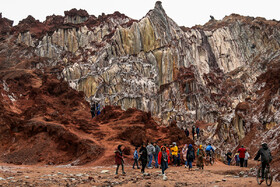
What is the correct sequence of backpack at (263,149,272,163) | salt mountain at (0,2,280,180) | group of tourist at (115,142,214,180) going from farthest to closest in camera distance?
salt mountain at (0,2,280,180), group of tourist at (115,142,214,180), backpack at (263,149,272,163)

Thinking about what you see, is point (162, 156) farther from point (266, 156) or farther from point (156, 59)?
point (156, 59)

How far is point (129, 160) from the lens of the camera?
808 inches

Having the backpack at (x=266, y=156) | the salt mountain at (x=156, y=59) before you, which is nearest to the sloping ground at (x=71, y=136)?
the backpack at (x=266, y=156)

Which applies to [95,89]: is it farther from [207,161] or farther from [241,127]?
[207,161]

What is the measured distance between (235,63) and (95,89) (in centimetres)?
5148

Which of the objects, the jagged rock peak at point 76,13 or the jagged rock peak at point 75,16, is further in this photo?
the jagged rock peak at point 76,13

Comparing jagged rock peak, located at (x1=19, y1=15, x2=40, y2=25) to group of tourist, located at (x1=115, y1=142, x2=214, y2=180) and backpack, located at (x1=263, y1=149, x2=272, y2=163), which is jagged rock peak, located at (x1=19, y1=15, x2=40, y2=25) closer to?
group of tourist, located at (x1=115, y1=142, x2=214, y2=180)

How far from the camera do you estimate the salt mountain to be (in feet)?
215

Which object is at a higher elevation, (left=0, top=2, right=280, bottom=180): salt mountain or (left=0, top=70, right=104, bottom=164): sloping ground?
(left=0, top=2, right=280, bottom=180): salt mountain

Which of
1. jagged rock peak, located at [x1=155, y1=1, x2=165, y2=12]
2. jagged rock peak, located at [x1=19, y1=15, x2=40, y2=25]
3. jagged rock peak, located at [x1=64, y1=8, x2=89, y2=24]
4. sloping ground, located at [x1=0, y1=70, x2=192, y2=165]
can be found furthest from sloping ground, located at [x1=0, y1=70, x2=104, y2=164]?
jagged rock peak, located at [x1=19, y1=15, x2=40, y2=25]

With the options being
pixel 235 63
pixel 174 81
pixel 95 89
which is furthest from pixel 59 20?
pixel 235 63

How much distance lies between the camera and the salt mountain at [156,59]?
65.6 meters

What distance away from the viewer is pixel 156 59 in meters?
71.4

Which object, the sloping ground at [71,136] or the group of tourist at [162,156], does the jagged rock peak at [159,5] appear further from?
the group of tourist at [162,156]
